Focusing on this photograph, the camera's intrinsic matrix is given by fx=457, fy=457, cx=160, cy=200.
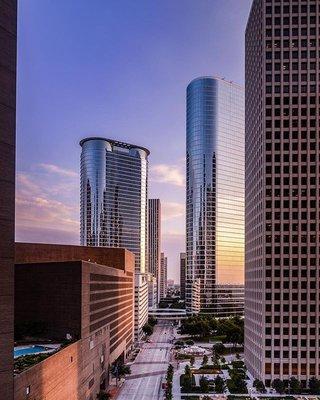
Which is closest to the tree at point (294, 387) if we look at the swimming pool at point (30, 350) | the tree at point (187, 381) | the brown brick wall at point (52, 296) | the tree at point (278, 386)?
the tree at point (278, 386)

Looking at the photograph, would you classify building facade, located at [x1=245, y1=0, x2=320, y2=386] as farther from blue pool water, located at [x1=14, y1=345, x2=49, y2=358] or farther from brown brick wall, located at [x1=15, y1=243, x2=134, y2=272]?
blue pool water, located at [x1=14, y1=345, x2=49, y2=358]

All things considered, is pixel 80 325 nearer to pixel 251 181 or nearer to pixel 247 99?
pixel 251 181

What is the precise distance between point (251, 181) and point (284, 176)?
71.5ft

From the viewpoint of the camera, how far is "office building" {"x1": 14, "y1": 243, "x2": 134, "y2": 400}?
188ft

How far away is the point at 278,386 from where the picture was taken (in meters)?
106

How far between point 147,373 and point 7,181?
317 feet

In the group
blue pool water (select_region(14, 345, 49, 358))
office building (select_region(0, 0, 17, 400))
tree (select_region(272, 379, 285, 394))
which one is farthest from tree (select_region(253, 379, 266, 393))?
office building (select_region(0, 0, 17, 400))

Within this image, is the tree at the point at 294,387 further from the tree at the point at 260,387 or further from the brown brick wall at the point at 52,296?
the brown brick wall at the point at 52,296

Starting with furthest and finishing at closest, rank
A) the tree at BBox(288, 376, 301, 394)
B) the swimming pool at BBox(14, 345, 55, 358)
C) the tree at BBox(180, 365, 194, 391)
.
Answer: the tree at BBox(288, 376, 301, 394), the tree at BBox(180, 365, 194, 391), the swimming pool at BBox(14, 345, 55, 358)

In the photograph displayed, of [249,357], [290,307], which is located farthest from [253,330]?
[290,307]

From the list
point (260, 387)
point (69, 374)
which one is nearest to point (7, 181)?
point (69, 374)

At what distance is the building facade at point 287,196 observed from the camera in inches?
4451

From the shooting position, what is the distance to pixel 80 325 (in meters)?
75.4

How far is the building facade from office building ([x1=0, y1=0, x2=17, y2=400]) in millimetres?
85845
